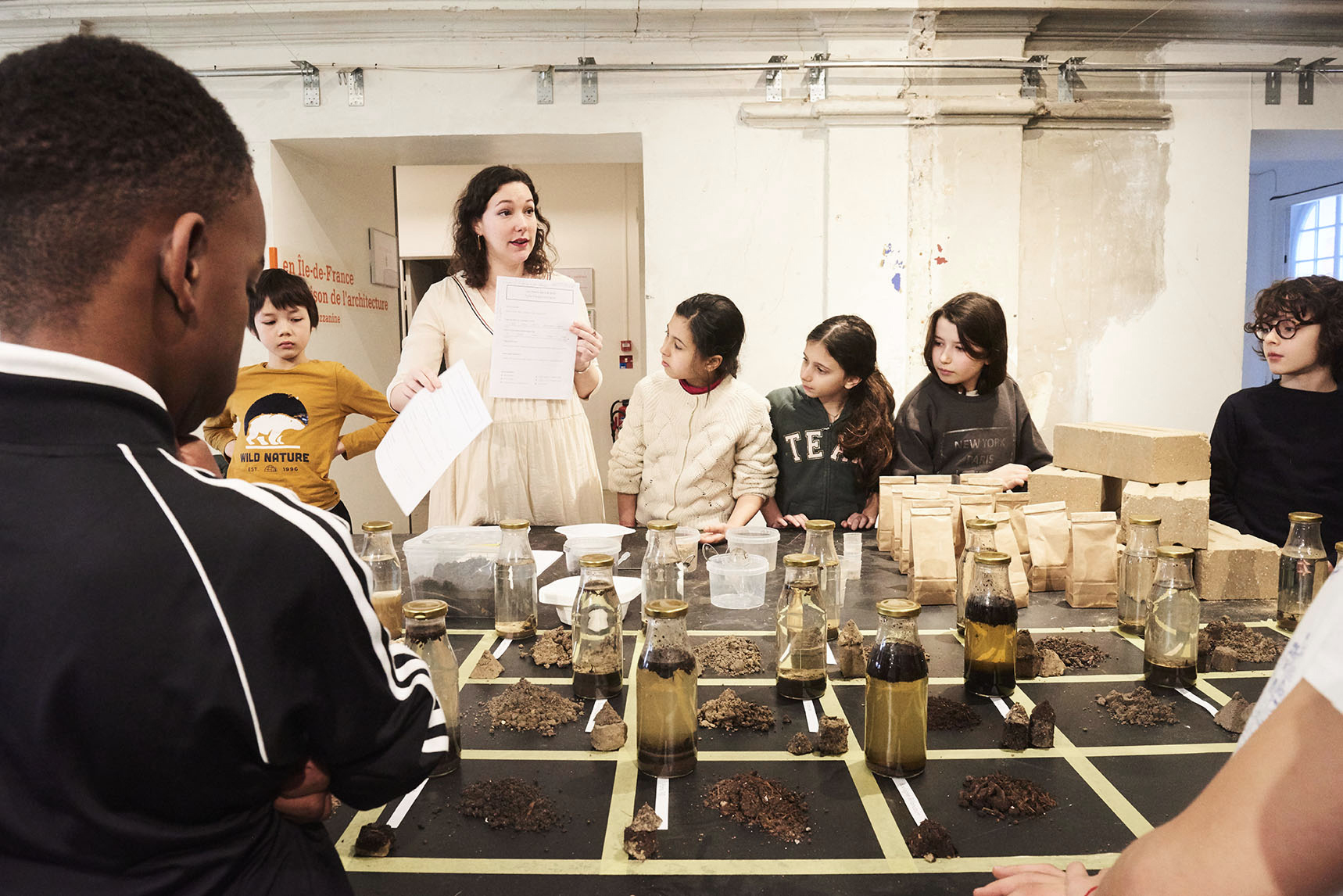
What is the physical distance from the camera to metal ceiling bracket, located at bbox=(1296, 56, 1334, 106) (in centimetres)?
427

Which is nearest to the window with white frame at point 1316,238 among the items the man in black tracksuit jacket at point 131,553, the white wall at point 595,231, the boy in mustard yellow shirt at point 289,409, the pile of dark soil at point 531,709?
the white wall at point 595,231

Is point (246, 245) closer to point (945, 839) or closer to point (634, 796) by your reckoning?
point (634, 796)

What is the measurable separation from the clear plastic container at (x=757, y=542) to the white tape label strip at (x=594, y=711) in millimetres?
763

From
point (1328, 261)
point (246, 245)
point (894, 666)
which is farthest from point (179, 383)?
point (1328, 261)

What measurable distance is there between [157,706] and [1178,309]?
5.08 metres

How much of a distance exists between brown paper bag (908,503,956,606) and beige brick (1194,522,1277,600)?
560mm

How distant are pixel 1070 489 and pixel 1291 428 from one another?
977mm

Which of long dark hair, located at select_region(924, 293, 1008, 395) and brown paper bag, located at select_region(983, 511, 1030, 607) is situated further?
long dark hair, located at select_region(924, 293, 1008, 395)

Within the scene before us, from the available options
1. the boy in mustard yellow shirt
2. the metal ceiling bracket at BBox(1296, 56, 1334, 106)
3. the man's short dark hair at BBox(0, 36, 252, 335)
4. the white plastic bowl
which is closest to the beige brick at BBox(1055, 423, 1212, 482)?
the white plastic bowl

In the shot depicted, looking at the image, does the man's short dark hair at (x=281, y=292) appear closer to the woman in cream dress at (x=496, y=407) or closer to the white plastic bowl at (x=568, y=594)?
the woman in cream dress at (x=496, y=407)

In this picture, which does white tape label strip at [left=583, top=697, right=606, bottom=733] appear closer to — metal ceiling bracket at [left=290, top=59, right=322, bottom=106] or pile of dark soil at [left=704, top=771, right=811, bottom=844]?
pile of dark soil at [left=704, top=771, right=811, bottom=844]

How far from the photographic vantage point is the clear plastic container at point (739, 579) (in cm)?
179

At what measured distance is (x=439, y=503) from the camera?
302cm

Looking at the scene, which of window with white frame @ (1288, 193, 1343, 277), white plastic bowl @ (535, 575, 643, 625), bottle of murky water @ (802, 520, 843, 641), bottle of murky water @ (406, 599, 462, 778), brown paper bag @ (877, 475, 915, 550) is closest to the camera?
bottle of murky water @ (406, 599, 462, 778)
